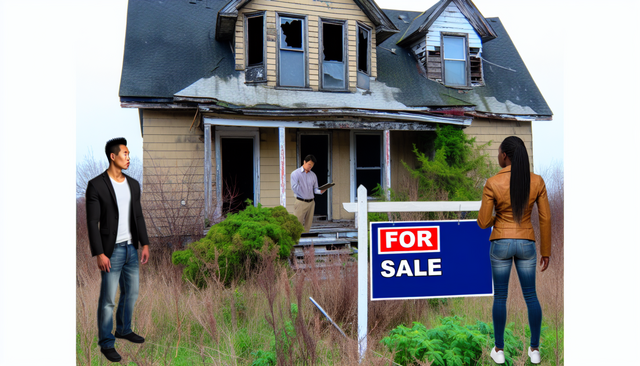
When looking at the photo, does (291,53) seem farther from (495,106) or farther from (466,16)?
(495,106)

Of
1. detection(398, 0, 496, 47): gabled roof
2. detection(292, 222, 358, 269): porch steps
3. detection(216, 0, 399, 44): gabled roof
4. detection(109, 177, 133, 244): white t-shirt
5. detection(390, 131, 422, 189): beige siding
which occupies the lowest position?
detection(292, 222, 358, 269): porch steps

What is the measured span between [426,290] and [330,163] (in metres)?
6.84

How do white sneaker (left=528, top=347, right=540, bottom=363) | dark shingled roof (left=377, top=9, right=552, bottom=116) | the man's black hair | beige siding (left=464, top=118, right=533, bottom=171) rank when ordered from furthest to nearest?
beige siding (left=464, top=118, right=533, bottom=171) → dark shingled roof (left=377, top=9, right=552, bottom=116) → white sneaker (left=528, top=347, right=540, bottom=363) → the man's black hair

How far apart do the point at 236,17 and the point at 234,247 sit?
5.58 m

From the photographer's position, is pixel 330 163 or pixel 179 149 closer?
pixel 179 149

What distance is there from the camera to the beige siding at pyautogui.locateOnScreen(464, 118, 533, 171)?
1052cm

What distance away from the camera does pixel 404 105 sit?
952 cm

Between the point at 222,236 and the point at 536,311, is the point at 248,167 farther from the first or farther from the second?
the point at 536,311

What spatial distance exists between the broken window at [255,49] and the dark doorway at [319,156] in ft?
6.20

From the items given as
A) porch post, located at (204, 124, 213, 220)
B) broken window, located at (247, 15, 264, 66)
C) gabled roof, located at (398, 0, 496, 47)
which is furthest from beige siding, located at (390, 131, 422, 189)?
porch post, located at (204, 124, 213, 220)

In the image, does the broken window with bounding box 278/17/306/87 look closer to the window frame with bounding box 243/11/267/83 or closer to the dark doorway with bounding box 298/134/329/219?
the window frame with bounding box 243/11/267/83

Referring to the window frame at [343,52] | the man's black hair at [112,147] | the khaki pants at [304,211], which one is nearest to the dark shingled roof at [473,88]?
the window frame at [343,52]

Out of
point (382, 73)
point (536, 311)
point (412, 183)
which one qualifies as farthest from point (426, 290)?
point (382, 73)

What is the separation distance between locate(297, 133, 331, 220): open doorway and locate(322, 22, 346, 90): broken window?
4.62 feet
